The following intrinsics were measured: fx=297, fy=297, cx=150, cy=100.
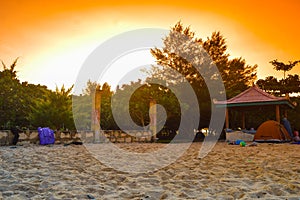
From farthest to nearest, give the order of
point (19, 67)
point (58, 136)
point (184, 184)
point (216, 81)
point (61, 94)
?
point (216, 81) → point (19, 67) → point (61, 94) → point (58, 136) → point (184, 184)

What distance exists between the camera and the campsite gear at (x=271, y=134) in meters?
16.2

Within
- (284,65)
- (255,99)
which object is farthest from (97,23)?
(284,65)

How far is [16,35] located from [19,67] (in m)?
10.4

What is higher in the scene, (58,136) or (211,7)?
(211,7)

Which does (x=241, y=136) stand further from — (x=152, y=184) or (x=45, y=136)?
(x=152, y=184)

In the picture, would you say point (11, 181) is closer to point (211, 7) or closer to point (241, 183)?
point (241, 183)

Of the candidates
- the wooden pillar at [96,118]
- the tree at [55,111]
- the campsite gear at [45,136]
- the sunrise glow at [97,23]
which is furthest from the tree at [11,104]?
the campsite gear at [45,136]

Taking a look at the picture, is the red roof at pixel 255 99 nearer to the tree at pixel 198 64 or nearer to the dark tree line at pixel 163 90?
the dark tree line at pixel 163 90

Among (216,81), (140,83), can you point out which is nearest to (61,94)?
(140,83)

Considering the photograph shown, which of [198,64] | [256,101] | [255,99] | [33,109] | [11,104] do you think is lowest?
[33,109]

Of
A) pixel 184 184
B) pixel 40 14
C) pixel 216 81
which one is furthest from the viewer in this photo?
pixel 216 81

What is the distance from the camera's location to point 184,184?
4004 millimetres

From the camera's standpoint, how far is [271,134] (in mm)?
16344

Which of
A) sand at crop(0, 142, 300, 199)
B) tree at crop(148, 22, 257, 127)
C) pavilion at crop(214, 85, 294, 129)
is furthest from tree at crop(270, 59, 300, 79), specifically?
sand at crop(0, 142, 300, 199)
